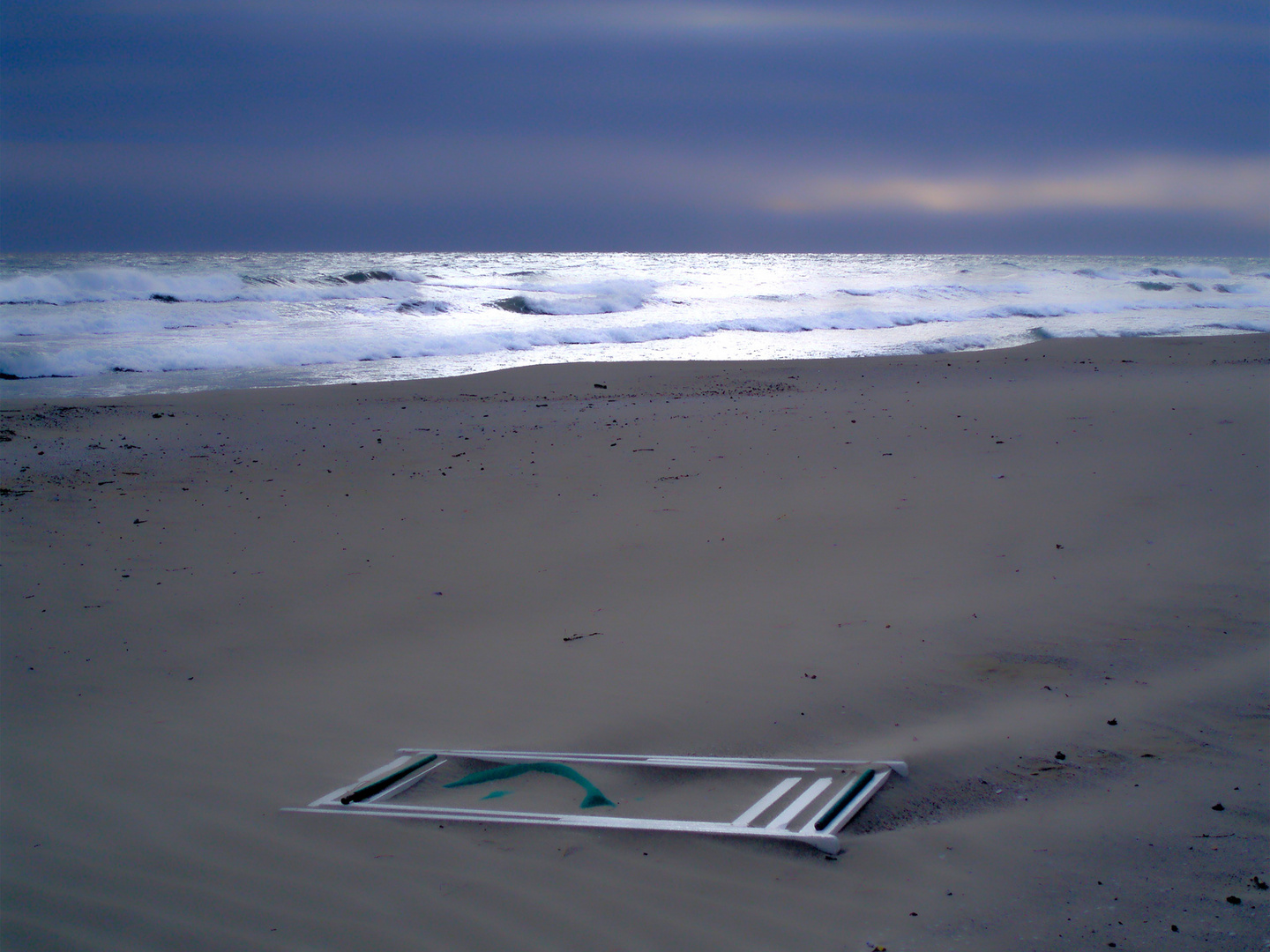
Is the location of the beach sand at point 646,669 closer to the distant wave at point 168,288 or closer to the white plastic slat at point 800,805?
the white plastic slat at point 800,805

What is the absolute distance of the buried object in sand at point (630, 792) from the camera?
9.50 ft

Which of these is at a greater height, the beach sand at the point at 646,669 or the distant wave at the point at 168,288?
the distant wave at the point at 168,288

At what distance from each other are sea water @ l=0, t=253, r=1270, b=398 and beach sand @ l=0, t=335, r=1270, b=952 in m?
7.66

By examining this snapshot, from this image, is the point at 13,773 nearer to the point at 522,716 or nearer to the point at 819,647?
the point at 522,716

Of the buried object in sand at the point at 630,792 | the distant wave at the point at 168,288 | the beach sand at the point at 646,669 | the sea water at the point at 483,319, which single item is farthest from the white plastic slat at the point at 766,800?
the distant wave at the point at 168,288

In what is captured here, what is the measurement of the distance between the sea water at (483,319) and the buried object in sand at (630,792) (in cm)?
1122

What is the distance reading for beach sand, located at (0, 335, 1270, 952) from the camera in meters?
2.61

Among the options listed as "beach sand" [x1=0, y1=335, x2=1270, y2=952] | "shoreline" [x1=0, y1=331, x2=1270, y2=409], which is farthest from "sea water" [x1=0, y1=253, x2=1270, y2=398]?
"beach sand" [x1=0, y1=335, x2=1270, y2=952]

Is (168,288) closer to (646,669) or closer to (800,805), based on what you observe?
(646,669)

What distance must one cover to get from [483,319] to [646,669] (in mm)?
21256

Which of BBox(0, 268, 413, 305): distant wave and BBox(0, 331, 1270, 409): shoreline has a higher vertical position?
BBox(0, 268, 413, 305): distant wave

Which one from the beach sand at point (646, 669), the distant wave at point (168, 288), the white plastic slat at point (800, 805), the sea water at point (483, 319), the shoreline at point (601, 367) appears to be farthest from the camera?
the distant wave at point (168, 288)

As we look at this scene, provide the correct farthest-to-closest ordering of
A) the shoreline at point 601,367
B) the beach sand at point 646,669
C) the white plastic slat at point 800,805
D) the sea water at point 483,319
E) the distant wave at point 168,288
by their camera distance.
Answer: the distant wave at point 168,288
the sea water at point 483,319
the shoreline at point 601,367
the white plastic slat at point 800,805
the beach sand at point 646,669

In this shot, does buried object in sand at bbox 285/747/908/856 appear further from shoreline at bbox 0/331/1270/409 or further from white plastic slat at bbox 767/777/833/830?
shoreline at bbox 0/331/1270/409
